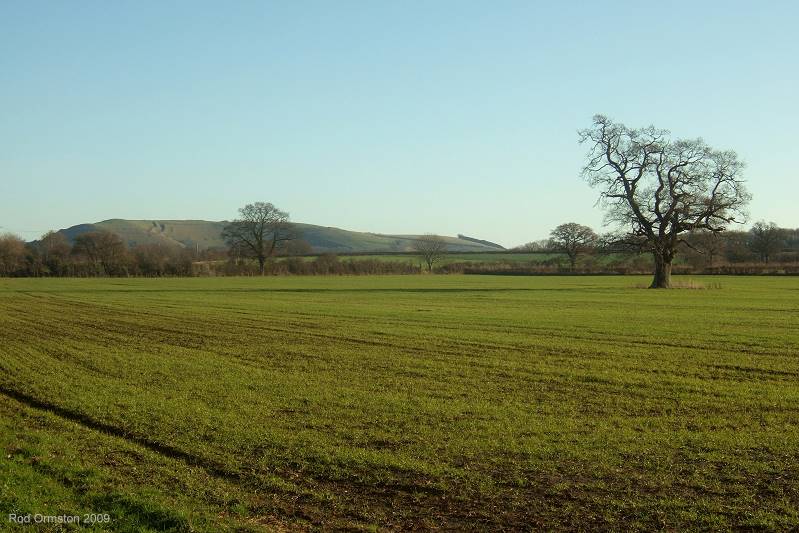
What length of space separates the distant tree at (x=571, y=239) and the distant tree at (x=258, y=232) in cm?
5091

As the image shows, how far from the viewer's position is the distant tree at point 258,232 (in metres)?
126

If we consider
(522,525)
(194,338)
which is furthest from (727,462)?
(194,338)

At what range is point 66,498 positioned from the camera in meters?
8.08

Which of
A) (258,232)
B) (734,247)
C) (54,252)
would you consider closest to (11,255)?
(54,252)

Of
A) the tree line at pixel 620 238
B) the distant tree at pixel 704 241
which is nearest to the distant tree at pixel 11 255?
the tree line at pixel 620 238

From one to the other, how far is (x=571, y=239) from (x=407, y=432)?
131086 mm

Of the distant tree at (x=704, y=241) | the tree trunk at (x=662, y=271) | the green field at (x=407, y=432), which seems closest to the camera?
the green field at (x=407, y=432)

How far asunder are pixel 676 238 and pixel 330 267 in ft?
236

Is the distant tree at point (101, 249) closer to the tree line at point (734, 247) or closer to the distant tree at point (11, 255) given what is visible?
the distant tree at point (11, 255)

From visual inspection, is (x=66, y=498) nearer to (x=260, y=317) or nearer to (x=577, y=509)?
(x=577, y=509)

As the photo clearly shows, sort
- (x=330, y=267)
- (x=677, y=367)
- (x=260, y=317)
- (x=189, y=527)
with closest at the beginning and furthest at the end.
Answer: (x=189, y=527) → (x=677, y=367) → (x=260, y=317) → (x=330, y=267)

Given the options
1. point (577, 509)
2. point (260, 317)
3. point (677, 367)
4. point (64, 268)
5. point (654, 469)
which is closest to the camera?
point (577, 509)

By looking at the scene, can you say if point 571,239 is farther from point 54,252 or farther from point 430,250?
point 54,252

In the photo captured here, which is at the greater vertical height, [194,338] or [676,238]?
[676,238]
